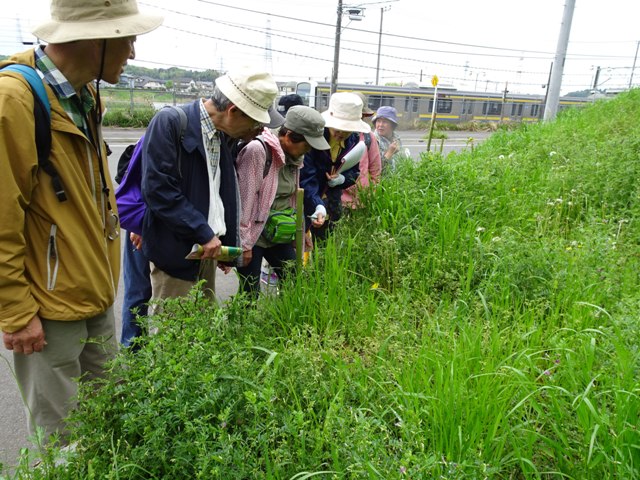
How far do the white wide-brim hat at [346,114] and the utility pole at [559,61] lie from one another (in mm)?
8481

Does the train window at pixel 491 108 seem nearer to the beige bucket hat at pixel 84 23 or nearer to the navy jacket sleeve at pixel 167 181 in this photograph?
the navy jacket sleeve at pixel 167 181

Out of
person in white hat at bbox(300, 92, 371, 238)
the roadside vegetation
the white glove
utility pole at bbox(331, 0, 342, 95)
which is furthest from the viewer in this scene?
utility pole at bbox(331, 0, 342, 95)

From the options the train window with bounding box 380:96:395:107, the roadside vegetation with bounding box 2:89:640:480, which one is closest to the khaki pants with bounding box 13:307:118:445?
the roadside vegetation with bounding box 2:89:640:480

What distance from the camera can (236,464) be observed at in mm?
1335

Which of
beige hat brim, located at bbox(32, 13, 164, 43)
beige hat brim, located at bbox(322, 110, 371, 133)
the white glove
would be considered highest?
beige hat brim, located at bbox(32, 13, 164, 43)

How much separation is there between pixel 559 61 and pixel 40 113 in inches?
451

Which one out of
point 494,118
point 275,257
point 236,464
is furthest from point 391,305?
point 494,118

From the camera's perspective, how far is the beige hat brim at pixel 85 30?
162cm

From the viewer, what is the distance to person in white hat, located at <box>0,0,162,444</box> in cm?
153

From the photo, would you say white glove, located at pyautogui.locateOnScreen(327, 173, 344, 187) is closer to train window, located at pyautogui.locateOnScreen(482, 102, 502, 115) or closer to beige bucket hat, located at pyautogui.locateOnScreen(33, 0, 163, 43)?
beige bucket hat, located at pyautogui.locateOnScreen(33, 0, 163, 43)

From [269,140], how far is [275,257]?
844 millimetres

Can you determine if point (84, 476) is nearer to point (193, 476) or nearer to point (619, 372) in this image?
point (193, 476)

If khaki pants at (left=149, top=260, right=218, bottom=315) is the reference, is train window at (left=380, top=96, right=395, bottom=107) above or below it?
above

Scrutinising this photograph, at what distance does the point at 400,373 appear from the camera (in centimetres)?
193
